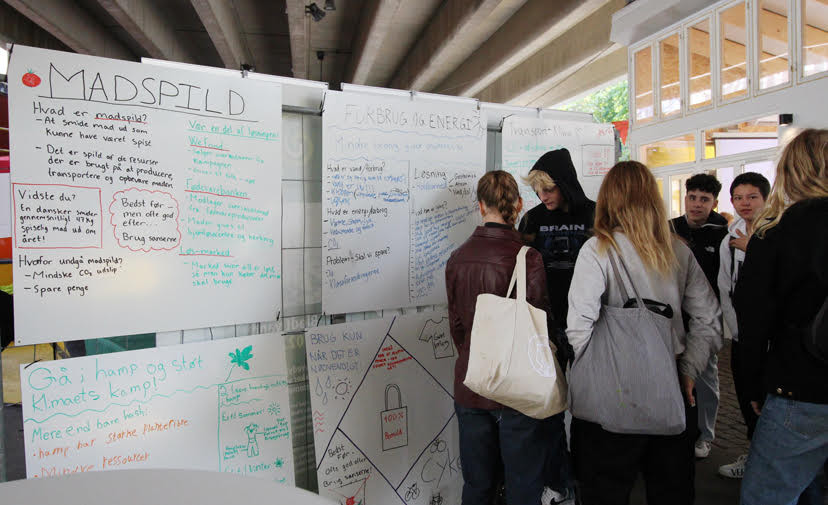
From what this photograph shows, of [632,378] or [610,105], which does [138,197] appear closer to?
[632,378]

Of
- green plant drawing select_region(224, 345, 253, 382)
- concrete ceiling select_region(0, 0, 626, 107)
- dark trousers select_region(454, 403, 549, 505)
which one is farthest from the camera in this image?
concrete ceiling select_region(0, 0, 626, 107)

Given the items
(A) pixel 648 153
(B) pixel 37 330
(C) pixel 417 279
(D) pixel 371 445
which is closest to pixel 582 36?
A: (A) pixel 648 153

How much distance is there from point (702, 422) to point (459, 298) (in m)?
2.14

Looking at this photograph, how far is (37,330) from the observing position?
5.20ft

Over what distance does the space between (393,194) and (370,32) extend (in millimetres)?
5183

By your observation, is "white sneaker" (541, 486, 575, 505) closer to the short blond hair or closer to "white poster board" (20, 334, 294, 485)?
"white poster board" (20, 334, 294, 485)

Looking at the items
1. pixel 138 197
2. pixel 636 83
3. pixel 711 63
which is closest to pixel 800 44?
pixel 711 63

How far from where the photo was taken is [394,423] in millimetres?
2289

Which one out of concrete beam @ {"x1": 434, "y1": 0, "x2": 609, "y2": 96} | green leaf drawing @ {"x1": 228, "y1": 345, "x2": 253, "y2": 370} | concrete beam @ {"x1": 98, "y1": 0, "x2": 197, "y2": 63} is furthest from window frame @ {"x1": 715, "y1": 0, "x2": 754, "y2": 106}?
concrete beam @ {"x1": 98, "y1": 0, "x2": 197, "y2": 63}

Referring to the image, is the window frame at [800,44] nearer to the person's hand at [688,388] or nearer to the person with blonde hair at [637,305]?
the person with blonde hair at [637,305]

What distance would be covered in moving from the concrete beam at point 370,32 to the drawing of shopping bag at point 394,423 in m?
4.90

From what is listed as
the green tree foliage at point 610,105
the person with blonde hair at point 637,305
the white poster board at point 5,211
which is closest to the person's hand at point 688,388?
the person with blonde hair at point 637,305

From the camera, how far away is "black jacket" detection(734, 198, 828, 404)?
138 centimetres

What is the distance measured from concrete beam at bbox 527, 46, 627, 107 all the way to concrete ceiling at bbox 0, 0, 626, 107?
2 cm
